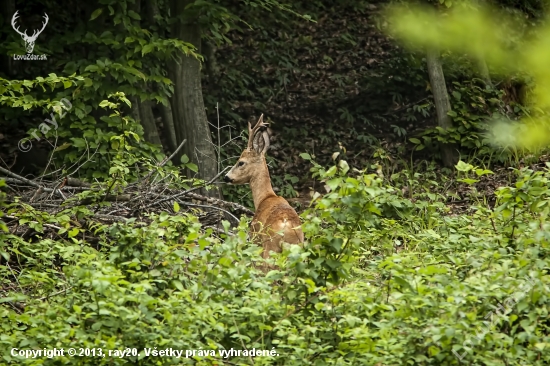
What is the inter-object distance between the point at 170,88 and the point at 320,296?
5998 mm

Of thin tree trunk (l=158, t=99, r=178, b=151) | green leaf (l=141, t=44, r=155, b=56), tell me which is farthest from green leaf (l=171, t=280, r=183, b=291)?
thin tree trunk (l=158, t=99, r=178, b=151)

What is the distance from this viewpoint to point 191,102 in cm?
1174

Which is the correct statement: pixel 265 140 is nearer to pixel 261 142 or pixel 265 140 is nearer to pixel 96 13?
pixel 261 142

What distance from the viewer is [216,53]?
53.4 feet

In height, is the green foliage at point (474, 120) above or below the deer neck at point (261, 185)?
above

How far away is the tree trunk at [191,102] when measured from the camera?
11555mm

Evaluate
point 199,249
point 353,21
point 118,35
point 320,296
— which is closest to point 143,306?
point 199,249

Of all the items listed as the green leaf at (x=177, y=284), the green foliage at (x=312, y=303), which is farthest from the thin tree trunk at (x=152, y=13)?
the green leaf at (x=177, y=284)

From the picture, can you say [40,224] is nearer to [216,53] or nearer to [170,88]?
[170,88]

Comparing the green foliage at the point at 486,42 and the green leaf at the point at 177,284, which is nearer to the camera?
the green foliage at the point at 486,42

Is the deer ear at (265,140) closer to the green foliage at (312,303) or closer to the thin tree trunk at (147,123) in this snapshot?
the thin tree trunk at (147,123)

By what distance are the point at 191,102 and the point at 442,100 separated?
13.4ft

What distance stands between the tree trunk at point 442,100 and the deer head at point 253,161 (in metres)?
4.72

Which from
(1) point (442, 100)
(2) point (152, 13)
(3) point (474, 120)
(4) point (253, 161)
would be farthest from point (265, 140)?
(3) point (474, 120)
